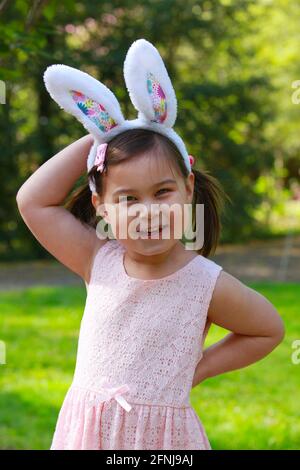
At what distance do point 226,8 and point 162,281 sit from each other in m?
10.3

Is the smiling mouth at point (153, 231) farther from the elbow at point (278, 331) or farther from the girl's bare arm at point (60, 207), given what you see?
the elbow at point (278, 331)

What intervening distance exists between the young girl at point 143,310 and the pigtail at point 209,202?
106 millimetres

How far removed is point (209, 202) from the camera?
194cm

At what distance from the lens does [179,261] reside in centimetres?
180

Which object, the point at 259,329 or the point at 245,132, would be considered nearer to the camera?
the point at 259,329

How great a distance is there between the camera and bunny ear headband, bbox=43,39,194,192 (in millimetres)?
1694

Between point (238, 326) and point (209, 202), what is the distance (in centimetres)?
34

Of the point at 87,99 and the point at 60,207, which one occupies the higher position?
the point at 87,99

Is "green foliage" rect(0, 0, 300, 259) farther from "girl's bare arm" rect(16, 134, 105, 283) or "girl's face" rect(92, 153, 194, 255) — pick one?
"girl's face" rect(92, 153, 194, 255)

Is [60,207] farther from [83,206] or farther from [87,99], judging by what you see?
[87,99]

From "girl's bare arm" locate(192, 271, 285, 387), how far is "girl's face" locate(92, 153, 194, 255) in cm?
18

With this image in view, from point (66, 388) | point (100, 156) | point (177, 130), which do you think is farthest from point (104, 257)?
point (177, 130)
